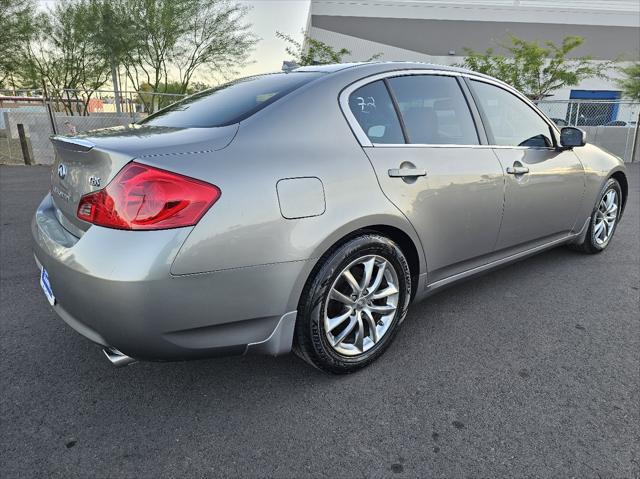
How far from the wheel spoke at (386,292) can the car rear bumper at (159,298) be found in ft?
1.81

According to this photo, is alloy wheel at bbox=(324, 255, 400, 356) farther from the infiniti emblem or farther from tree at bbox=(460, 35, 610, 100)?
tree at bbox=(460, 35, 610, 100)

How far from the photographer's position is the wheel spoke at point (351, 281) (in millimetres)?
2277

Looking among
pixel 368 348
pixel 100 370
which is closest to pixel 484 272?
pixel 368 348

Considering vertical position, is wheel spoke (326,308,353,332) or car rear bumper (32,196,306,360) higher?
car rear bumper (32,196,306,360)

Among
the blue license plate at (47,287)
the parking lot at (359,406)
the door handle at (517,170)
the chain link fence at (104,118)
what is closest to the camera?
the parking lot at (359,406)

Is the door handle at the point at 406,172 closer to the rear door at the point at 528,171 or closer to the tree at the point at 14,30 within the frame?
the rear door at the point at 528,171

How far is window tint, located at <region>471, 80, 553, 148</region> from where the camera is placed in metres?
3.13

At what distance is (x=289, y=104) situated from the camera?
220 centimetres

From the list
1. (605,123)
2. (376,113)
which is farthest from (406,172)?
(605,123)

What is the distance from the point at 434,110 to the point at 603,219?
102 inches

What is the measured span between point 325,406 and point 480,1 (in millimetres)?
47884

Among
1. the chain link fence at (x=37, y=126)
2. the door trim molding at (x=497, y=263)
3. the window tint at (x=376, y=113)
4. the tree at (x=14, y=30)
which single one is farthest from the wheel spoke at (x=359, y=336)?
the tree at (x=14, y=30)

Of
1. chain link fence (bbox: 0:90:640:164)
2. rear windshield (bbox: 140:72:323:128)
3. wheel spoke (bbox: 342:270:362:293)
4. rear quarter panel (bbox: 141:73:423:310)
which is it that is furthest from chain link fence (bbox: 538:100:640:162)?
wheel spoke (bbox: 342:270:362:293)

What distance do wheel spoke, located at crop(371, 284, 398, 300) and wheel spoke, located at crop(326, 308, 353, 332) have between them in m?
0.17
